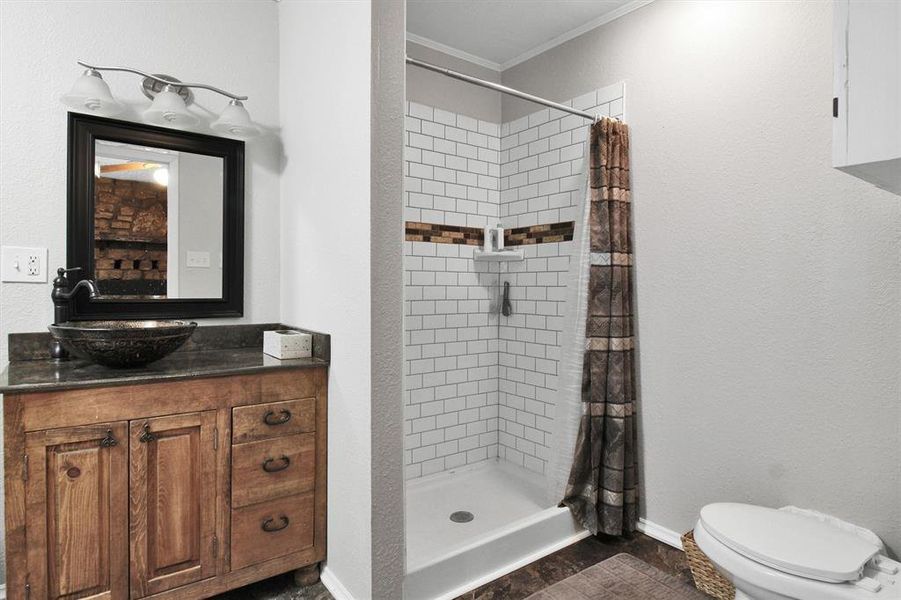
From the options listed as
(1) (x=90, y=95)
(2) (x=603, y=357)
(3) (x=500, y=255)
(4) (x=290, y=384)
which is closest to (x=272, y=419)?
(4) (x=290, y=384)

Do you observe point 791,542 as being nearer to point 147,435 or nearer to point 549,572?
point 549,572

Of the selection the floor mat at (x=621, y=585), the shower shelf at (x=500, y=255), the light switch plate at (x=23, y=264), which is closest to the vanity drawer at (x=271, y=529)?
the floor mat at (x=621, y=585)

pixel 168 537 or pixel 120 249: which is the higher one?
pixel 120 249

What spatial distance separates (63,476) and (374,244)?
4.09 feet

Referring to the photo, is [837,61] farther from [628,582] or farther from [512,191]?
[512,191]

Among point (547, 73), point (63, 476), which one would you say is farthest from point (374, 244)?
point (547, 73)

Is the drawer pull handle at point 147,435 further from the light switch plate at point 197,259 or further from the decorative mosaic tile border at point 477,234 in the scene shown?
the decorative mosaic tile border at point 477,234

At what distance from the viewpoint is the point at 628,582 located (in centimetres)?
187

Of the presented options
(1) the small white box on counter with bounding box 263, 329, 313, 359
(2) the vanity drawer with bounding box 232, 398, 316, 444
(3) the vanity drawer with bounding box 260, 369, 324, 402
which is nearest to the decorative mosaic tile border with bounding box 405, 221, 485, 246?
(1) the small white box on counter with bounding box 263, 329, 313, 359

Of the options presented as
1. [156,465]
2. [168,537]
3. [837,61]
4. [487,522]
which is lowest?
[487,522]

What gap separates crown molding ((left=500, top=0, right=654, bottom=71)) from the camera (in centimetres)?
261

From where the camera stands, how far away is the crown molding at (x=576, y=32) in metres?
2.61

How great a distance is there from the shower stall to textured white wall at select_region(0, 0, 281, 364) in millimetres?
822

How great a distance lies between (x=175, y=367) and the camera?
1.93 metres
